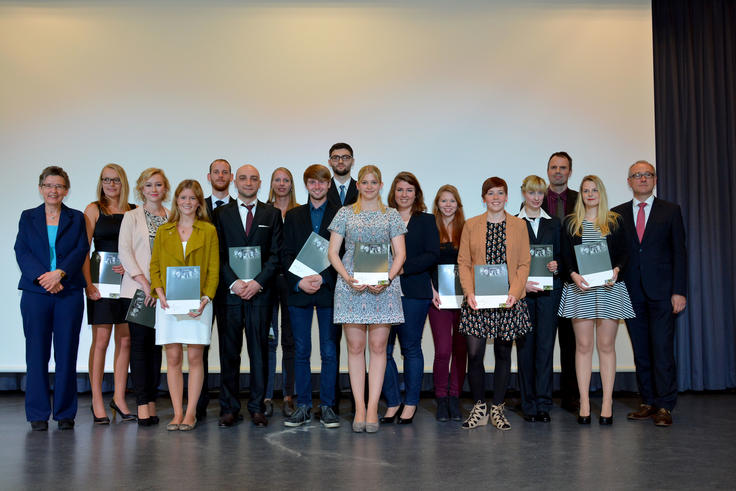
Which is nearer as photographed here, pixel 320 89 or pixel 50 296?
pixel 50 296

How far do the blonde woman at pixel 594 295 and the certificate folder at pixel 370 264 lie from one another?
4.41 ft

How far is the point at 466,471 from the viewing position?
10.3 feet

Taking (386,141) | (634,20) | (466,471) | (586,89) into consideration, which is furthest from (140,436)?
(634,20)

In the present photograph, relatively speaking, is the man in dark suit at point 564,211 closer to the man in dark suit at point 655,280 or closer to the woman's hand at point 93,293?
the man in dark suit at point 655,280

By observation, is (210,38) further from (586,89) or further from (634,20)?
(634,20)

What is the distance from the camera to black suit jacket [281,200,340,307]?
414cm

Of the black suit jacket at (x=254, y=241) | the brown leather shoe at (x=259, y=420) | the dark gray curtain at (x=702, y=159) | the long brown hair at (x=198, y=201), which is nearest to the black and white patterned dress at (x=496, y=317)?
the black suit jacket at (x=254, y=241)

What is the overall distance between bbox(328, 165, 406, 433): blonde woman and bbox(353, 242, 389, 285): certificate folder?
0.05 meters

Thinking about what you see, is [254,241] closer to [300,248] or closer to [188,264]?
[300,248]

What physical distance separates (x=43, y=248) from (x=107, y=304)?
56 centimetres

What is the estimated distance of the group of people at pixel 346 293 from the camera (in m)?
4.00

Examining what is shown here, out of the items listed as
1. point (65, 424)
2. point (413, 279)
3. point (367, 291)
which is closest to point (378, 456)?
point (367, 291)

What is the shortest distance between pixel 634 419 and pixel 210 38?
15.6 feet

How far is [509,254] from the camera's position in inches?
158
